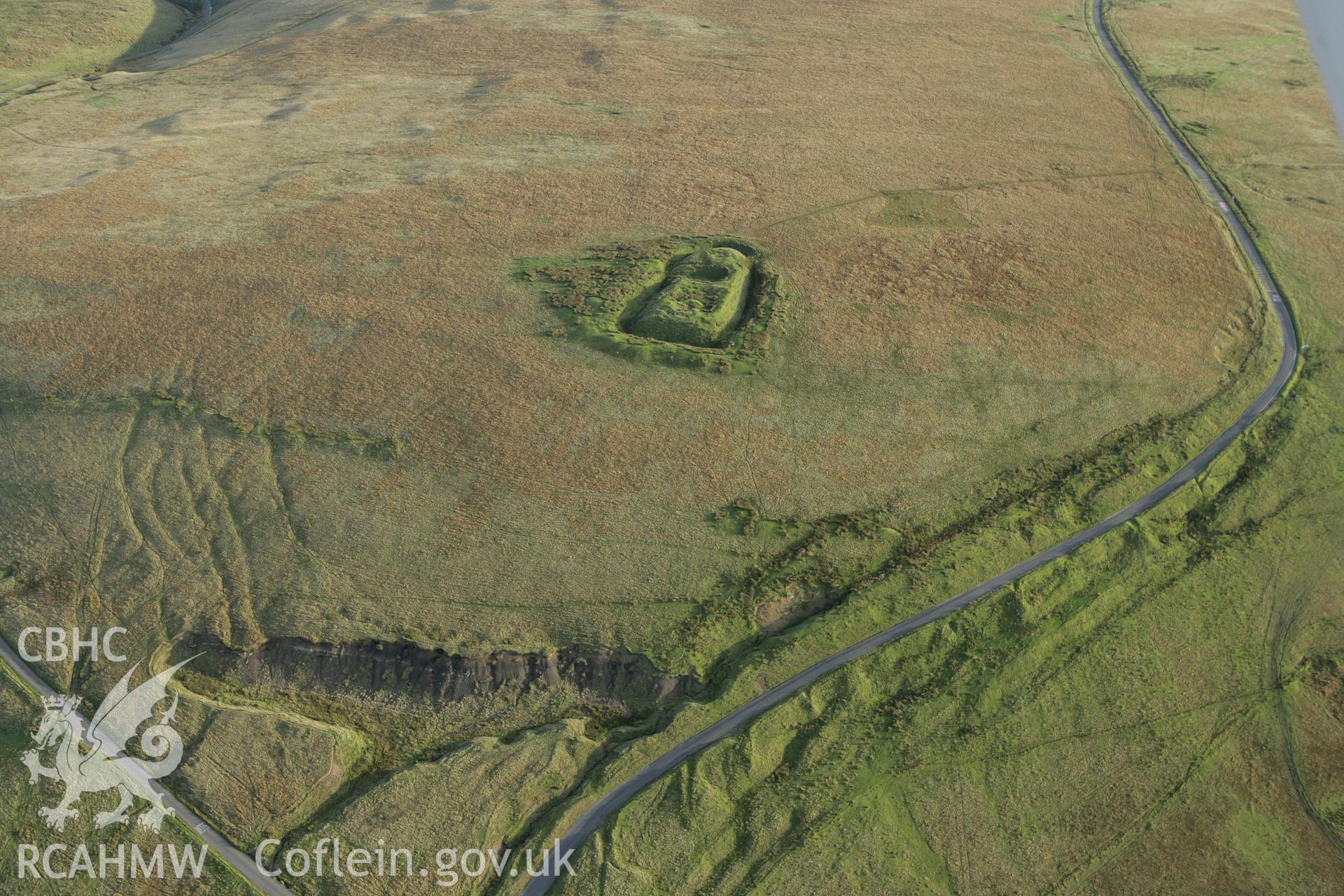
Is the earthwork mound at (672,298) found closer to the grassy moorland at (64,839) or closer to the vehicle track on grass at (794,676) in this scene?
the vehicle track on grass at (794,676)

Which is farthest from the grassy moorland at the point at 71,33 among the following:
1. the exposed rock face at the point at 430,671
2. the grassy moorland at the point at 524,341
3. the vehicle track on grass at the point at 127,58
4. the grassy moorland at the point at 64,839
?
the exposed rock face at the point at 430,671

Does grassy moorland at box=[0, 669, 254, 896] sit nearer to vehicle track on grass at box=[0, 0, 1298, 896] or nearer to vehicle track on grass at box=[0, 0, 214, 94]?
vehicle track on grass at box=[0, 0, 1298, 896]

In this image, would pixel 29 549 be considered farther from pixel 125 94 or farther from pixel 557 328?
pixel 125 94

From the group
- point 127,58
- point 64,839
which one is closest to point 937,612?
point 64,839

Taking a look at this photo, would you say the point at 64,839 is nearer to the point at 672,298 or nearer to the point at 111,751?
the point at 111,751

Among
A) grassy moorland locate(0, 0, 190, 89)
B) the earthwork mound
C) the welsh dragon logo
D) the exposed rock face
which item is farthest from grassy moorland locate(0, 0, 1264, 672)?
grassy moorland locate(0, 0, 190, 89)
